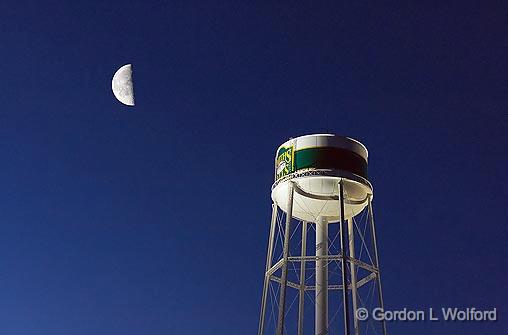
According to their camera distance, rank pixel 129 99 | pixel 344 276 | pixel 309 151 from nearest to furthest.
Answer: pixel 344 276 → pixel 309 151 → pixel 129 99

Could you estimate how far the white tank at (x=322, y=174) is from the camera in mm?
45812

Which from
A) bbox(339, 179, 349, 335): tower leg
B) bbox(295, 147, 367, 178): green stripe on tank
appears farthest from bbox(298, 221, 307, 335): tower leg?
bbox(295, 147, 367, 178): green stripe on tank

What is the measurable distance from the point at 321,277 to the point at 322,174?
7477mm

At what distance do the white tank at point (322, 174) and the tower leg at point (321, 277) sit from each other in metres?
1.41

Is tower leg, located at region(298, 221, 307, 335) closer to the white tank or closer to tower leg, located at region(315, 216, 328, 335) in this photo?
tower leg, located at region(315, 216, 328, 335)

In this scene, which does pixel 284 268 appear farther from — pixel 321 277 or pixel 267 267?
pixel 321 277

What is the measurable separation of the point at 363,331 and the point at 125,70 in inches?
991

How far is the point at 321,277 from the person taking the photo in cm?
4800

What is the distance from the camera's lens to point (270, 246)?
47.5 metres

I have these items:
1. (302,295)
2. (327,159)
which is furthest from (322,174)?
(302,295)

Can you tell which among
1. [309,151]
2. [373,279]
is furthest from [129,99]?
[373,279]

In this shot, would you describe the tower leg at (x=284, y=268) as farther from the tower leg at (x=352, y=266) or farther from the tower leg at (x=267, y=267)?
the tower leg at (x=352, y=266)

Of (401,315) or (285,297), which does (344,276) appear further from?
(401,315)

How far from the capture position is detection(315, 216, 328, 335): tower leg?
4656cm
